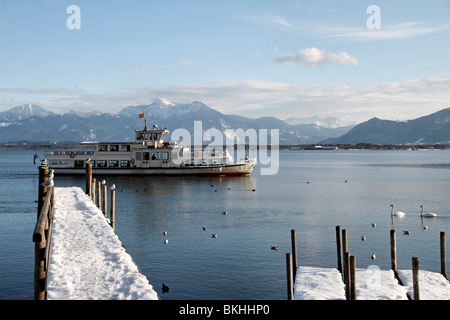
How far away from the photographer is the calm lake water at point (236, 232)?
23.3 meters

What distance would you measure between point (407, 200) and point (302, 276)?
4068cm

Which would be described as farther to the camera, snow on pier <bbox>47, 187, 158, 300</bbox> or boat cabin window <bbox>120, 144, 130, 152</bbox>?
boat cabin window <bbox>120, 144, 130, 152</bbox>

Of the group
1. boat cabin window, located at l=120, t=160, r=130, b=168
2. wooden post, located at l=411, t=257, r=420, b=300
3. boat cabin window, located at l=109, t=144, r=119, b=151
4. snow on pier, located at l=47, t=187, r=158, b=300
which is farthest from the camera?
boat cabin window, located at l=109, t=144, r=119, b=151

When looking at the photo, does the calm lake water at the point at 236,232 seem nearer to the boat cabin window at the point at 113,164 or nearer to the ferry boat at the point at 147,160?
the ferry boat at the point at 147,160

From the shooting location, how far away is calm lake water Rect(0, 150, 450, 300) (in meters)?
23.3

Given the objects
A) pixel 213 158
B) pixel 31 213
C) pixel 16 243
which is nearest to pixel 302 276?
pixel 16 243

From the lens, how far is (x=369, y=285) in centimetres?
1964

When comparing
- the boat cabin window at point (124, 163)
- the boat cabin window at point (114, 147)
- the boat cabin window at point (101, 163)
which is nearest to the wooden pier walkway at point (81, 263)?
the boat cabin window at point (124, 163)
